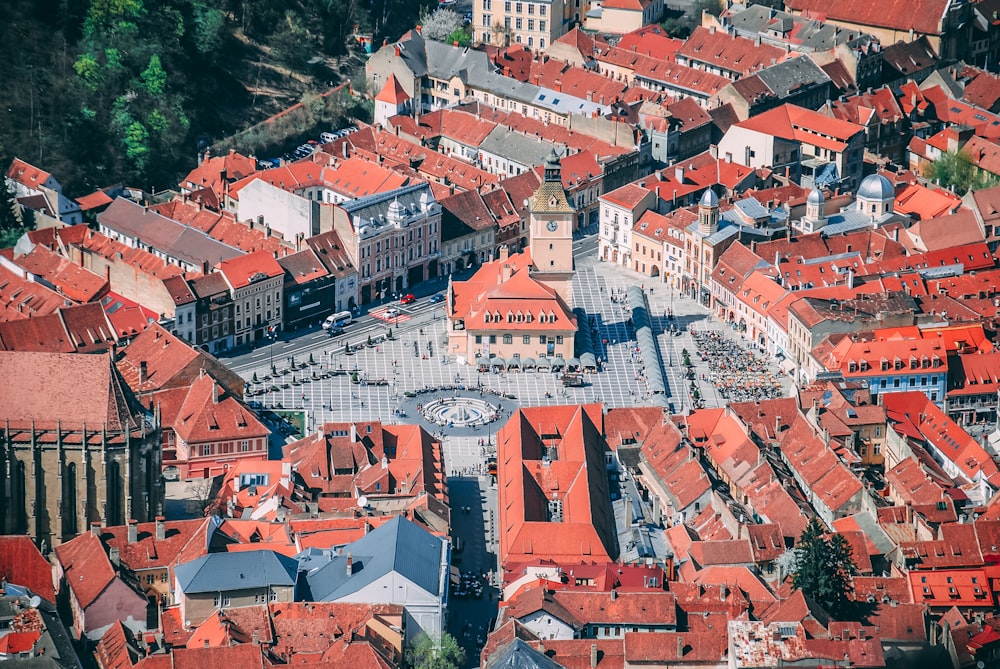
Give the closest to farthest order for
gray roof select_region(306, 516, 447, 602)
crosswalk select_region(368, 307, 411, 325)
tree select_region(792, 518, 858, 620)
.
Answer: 1. gray roof select_region(306, 516, 447, 602)
2. tree select_region(792, 518, 858, 620)
3. crosswalk select_region(368, 307, 411, 325)

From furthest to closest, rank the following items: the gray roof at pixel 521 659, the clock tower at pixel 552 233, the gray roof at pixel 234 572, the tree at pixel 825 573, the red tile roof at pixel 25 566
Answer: the clock tower at pixel 552 233
the red tile roof at pixel 25 566
the tree at pixel 825 573
the gray roof at pixel 234 572
the gray roof at pixel 521 659

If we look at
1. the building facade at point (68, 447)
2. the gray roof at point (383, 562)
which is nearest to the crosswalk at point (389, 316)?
the building facade at point (68, 447)

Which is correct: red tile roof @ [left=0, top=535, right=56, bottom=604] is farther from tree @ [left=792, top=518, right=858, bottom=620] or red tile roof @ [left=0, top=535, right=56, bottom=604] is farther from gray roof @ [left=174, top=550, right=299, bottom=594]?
tree @ [left=792, top=518, right=858, bottom=620]

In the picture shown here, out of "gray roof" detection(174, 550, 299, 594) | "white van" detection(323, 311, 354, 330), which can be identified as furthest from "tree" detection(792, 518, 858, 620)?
"white van" detection(323, 311, 354, 330)

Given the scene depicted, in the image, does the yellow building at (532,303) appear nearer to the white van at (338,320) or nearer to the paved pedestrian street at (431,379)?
the paved pedestrian street at (431,379)

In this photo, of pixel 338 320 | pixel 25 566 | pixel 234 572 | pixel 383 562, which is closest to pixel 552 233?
pixel 338 320

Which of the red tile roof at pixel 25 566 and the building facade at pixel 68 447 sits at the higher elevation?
the building facade at pixel 68 447

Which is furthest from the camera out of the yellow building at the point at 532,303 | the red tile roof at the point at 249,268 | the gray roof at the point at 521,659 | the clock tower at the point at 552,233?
the red tile roof at the point at 249,268
